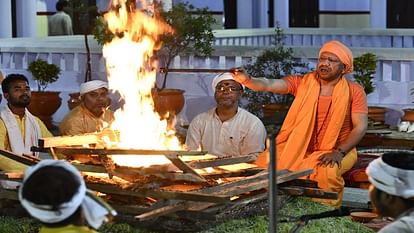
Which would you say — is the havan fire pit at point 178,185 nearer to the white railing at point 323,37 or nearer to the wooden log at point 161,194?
the wooden log at point 161,194

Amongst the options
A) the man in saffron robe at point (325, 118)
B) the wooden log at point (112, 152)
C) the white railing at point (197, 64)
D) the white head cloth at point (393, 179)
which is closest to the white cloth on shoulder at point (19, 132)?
the wooden log at point (112, 152)

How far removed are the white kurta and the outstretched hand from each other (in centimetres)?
61

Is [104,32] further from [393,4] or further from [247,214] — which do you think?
[393,4]

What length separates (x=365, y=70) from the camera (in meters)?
10.9

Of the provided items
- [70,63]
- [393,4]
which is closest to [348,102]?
[70,63]

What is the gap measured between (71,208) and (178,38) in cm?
742

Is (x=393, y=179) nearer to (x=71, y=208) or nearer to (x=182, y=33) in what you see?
(x=71, y=208)

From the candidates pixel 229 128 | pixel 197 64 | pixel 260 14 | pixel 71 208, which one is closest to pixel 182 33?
pixel 197 64

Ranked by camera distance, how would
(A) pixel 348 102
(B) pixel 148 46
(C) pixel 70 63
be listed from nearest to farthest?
(A) pixel 348 102
(B) pixel 148 46
(C) pixel 70 63

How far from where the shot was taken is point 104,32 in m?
11.2

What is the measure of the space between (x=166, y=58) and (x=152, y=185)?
5543 mm

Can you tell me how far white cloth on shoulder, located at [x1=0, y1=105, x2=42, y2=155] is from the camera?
806 cm

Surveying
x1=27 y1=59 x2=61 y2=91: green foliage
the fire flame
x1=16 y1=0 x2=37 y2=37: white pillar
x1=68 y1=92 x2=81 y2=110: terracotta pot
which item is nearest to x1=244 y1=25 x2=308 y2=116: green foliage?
the fire flame

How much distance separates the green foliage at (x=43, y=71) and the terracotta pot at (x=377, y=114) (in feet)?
13.2
